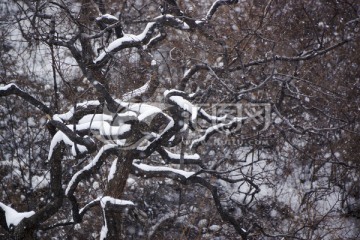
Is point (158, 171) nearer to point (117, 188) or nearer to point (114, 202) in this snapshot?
point (117, 188)

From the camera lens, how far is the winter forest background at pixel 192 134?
571 cm

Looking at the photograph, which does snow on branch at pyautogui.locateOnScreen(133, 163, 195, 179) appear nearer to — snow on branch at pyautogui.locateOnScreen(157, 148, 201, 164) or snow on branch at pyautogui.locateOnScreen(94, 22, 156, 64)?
snow on branch at pyautogui.locateOnScreen(157, 148, 201, 164)

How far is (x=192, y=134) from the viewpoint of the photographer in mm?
9312

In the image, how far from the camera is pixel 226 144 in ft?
31.3

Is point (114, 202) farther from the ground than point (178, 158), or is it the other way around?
point (178, 158)

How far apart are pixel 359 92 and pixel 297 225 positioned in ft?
12.6

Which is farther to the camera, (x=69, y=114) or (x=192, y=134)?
(x=192, y=134)

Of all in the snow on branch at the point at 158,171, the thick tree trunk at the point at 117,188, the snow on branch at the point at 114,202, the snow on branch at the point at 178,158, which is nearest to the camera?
the snow on branch at the point at 114,202

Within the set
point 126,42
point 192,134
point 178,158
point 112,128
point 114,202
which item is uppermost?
point 192,134

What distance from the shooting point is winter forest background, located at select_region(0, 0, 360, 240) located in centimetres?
571

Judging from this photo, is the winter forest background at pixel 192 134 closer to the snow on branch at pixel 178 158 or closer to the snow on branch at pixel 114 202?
the snow on branch at pixel 178 158

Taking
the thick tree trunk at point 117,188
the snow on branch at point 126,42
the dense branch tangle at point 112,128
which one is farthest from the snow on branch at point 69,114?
the thick tree trunk at point 117,188

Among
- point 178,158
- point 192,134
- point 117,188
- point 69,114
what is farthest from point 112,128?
point 192,134

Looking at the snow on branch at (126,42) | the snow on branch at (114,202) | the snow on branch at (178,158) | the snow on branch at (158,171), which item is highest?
the snow on branch at (126,42)
